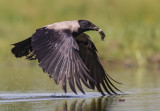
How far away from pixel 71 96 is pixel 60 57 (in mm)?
921

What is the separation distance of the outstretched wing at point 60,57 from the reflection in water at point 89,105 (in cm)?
24

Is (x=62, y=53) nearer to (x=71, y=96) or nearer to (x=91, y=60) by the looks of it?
(x=71, y=96)

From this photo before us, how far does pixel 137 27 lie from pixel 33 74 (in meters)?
4.10

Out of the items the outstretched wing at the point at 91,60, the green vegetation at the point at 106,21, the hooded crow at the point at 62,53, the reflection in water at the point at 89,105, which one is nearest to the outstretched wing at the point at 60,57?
the hooded crow at the point at 62,53

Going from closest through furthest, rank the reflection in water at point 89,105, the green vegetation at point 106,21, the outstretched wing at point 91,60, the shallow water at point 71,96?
the reflection in water at point 89,105, the shallow water at point 71,96, the outstretched wing at point 91,60, the green vegetation at point 106,21

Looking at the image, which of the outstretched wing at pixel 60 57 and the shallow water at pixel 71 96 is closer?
the shallow water at pixel 71 96

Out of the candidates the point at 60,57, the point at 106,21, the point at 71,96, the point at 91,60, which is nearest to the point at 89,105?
the point at 60,57

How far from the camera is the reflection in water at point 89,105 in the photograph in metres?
6.71

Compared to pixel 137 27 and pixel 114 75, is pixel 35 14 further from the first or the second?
pixel 114 75

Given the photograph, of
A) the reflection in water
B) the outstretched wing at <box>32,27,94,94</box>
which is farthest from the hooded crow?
the reflection in water

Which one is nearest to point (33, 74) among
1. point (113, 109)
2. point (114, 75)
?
point (114, 75)

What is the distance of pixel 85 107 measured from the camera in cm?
681

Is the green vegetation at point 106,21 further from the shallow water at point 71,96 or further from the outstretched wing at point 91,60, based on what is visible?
the outstretched wing at point 91,60

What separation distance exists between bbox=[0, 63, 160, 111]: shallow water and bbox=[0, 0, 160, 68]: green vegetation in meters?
2.74
